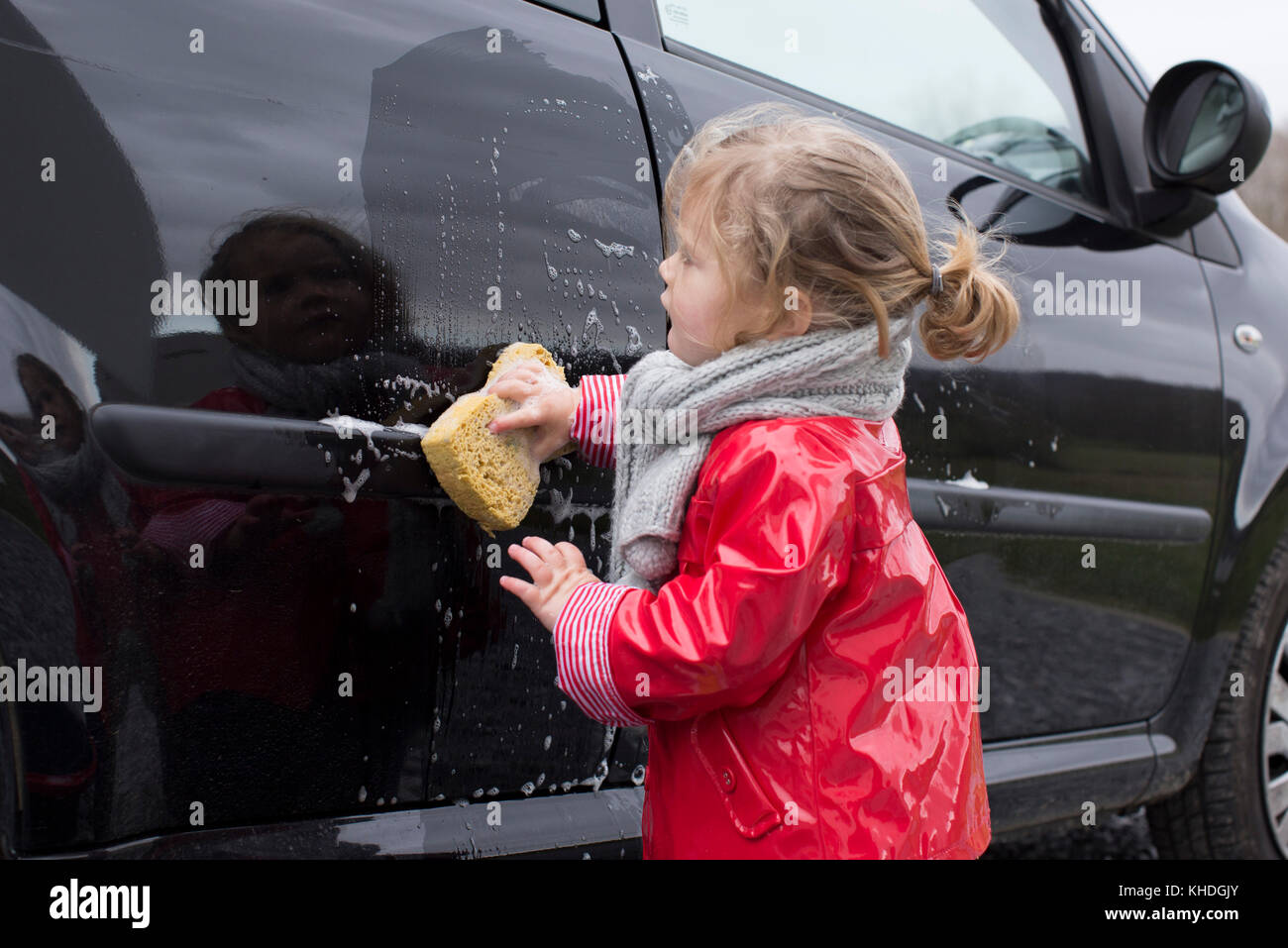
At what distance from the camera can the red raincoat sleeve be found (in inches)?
46.3

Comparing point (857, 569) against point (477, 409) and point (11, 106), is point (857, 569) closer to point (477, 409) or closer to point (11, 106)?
point (477, 409)

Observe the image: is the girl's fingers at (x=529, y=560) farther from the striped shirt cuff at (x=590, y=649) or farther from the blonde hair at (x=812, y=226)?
the blonde hair at (x=812, y=226)

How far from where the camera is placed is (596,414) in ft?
4.83

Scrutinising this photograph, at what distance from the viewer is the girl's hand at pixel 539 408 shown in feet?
4.61

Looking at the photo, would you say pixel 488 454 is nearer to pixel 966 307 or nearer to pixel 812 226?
pixel 812 226

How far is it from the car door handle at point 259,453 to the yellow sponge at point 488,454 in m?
0.05

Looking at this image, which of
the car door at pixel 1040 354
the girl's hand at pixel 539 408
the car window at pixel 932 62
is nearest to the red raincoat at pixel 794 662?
the girl's hand at pixel 539 408

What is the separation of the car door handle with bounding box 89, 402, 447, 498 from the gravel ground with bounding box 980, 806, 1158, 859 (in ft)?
7.24

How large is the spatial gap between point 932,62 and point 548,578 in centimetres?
162

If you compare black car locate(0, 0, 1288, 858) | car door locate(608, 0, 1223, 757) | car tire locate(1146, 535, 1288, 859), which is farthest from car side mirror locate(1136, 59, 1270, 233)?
car tire locate(1146, 535, 1288, 859)

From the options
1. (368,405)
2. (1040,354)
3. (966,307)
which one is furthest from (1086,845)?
(368,405)

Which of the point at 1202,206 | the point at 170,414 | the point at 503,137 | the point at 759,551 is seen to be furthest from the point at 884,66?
the point at 170,414

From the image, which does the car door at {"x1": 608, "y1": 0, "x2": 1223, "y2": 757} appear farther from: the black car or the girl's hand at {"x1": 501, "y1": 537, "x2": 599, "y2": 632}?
the girl's hand at {"x1": 501, "y1": 537, "x2": 599, "y2": 632}
